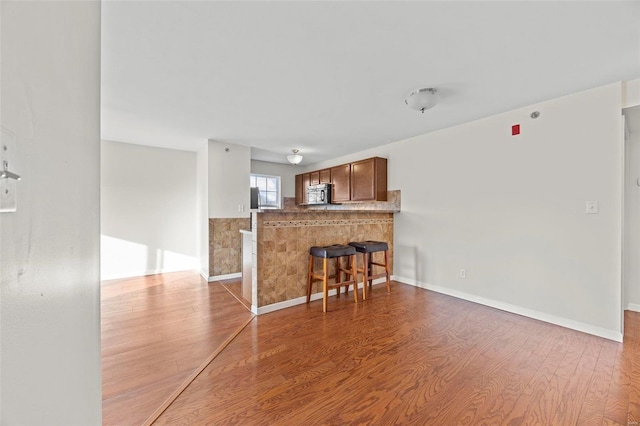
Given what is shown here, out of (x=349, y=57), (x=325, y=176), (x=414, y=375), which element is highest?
(x=349, y=57)

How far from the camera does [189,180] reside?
190 inches

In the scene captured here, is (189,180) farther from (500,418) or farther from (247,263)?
(500,418)

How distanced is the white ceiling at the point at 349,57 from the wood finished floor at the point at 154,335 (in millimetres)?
2218

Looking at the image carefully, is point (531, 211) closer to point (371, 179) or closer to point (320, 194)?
point (371, 179)

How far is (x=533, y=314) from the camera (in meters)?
2.76

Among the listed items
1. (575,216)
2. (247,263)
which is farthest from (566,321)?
(247,263)

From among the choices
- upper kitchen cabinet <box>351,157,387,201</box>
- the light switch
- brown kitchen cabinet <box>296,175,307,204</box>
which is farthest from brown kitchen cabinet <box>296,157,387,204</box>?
the light switch

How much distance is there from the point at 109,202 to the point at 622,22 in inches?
230

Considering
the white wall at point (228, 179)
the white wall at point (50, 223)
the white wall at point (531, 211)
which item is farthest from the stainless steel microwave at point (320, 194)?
the white wall at point (50, 223)

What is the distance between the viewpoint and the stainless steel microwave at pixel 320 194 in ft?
17.2

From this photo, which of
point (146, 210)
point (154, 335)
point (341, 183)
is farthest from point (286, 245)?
point (146, 210)

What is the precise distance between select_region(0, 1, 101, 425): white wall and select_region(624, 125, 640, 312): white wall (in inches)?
179

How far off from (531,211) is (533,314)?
1095mm

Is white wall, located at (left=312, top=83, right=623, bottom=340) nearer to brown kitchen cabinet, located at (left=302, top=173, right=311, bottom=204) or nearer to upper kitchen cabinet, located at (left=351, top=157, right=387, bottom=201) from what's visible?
upper kitchen cabinet, located at (left=351, top=157, right=387, bottom=201)
